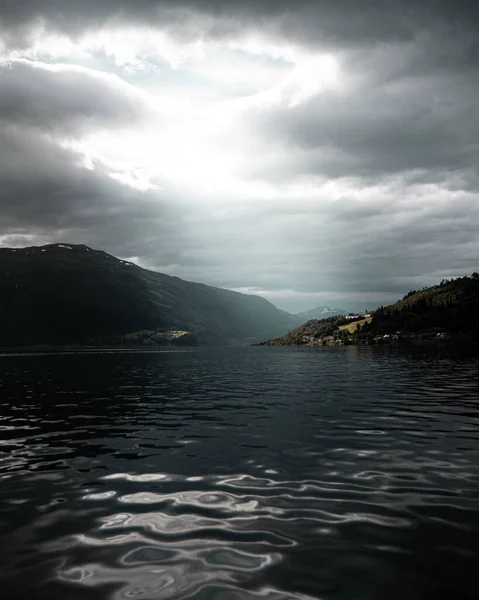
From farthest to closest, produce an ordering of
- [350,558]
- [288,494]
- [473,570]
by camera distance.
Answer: [288,494] < [350,558] < [473,570]

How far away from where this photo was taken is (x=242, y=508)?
43.3 ft

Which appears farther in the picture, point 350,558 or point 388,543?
point 388,543

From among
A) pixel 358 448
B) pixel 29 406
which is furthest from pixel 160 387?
pixel 358 448

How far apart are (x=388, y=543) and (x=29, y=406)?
37.0m

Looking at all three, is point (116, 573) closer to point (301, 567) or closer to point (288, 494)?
point (301, 567)

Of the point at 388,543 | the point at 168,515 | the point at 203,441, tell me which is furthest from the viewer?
the point at 203,441

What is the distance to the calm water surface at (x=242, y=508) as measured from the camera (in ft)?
29.8

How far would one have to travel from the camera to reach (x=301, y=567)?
31.4 feet

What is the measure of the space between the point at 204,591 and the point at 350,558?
154 inches

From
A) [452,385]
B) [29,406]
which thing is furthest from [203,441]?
[452,385]

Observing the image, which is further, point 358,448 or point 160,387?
point 160,387

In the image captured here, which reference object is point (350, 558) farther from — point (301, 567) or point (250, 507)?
point (250, 507)

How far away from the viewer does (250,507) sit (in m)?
13.2

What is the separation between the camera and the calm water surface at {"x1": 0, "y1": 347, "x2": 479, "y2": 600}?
908cm
